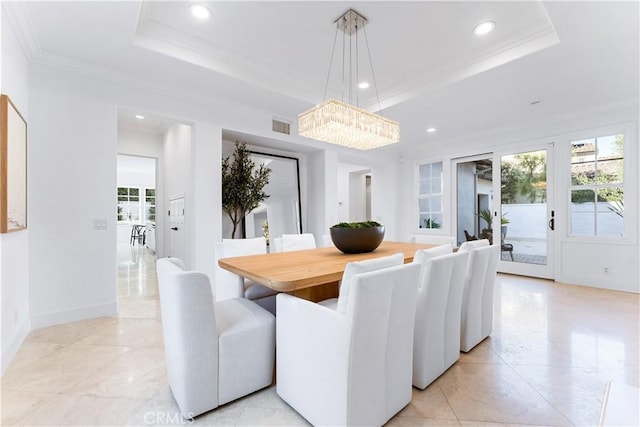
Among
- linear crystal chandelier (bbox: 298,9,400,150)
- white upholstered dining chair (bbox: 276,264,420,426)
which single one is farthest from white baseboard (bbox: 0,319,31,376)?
linear crystal chandelier (bbox: 298,9,400,150)

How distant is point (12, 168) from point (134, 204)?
29.1ft

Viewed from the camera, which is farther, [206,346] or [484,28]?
[484,28]

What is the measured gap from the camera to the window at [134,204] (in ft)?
31.6

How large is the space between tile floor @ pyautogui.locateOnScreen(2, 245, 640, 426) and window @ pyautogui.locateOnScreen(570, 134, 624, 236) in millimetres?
1665

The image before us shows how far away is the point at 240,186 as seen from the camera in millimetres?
4340

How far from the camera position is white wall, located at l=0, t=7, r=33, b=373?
1.98 m

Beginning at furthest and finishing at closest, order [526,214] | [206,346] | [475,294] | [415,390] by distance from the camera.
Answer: [526,214] → [475,294] → [415,390] → [206,346]

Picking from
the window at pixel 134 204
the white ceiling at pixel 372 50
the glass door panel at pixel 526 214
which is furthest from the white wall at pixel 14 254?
the window at pixel 134 204

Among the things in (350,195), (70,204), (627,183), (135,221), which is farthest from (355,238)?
(135,221)

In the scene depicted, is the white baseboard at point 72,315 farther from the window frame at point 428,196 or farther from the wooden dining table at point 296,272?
the window frame at point 428,196

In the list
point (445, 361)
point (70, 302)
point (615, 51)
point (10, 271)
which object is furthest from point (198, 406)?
point (615, 51)

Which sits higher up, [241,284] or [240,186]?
[240,186]

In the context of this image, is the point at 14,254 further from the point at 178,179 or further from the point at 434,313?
the point at 434,313

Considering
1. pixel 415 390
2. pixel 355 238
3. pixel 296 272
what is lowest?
pixel 415 390
